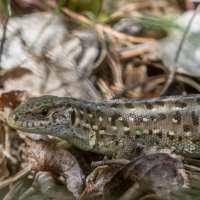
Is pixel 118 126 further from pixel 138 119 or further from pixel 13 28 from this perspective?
pixel 13 28

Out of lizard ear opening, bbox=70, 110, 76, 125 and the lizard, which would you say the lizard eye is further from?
lizard ear opening, bbox=70, 110, 76, 125

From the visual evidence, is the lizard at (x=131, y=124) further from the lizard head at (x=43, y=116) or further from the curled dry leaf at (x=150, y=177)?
the curled dry leaf at (x=150, y=177)

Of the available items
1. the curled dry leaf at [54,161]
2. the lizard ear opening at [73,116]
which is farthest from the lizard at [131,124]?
the curled dry leaf at [54,161]

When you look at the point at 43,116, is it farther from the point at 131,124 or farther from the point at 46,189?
the point at 131,124

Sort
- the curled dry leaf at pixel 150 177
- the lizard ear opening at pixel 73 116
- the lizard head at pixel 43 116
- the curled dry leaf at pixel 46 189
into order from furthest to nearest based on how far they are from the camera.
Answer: the lizard ear opening at pixel 73 116, the lizard head at pixel 43 116, the curled dry leaf at pixel 46 189, the curled dry leaf at pixel 150 177

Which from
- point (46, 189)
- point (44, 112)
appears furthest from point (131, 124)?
point (46, 189)

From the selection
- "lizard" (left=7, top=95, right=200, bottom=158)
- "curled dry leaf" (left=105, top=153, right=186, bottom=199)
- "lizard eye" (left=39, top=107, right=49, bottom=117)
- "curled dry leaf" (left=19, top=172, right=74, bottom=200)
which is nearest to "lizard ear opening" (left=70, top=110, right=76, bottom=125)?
"lizard" (left=7, top=95, right=200, bottom=158)
